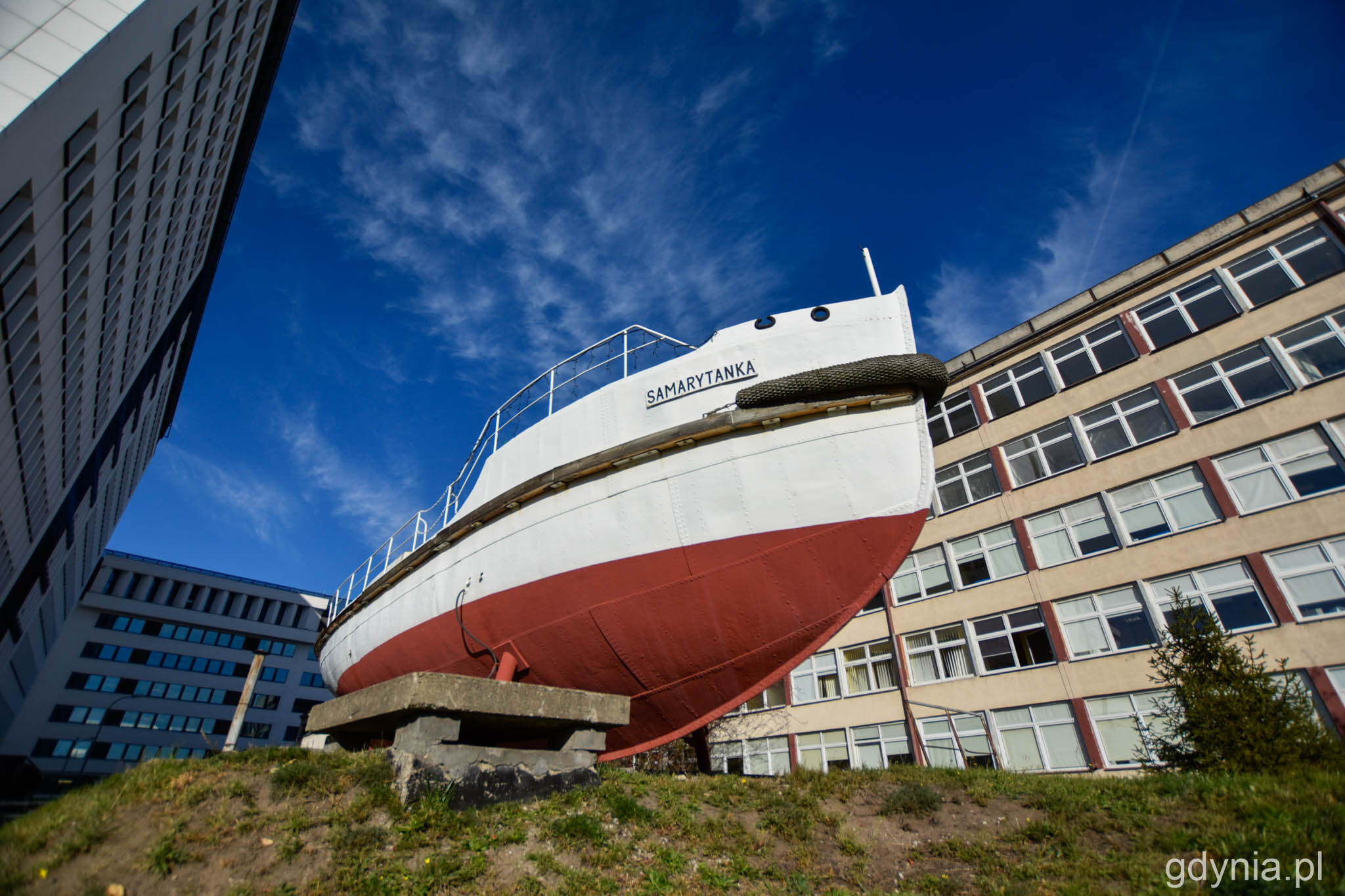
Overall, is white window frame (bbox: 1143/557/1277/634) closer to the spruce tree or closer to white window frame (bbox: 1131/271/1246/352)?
the spruce tree

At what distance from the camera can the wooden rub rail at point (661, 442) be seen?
7195 mm

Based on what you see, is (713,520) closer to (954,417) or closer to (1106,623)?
(1106,623)

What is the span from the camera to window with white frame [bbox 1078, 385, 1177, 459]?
52.6 feet

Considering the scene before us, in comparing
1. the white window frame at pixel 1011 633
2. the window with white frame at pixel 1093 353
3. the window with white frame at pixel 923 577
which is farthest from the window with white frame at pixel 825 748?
the window with white frame at pixel 1093 353

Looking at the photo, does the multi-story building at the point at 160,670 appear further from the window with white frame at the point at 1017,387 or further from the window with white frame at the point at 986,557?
the window with white frame at the point at 1017,387

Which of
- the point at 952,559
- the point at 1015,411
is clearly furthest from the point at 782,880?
the point at 1015,411

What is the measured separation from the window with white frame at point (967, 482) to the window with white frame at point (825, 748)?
8.34 meters

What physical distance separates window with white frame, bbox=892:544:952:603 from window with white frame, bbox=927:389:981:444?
4011mm

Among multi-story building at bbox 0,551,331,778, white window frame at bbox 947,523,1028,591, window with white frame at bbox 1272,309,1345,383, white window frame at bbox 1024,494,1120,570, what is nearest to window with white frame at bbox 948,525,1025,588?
white window frame at bbox 947,523,1028,591

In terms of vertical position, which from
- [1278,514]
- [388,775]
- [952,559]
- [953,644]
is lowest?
[388,775]

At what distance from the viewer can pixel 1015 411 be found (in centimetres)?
1930

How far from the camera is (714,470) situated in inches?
292

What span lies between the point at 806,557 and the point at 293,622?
62372 mm

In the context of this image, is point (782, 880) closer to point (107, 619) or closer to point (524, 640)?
point (524, 640)
